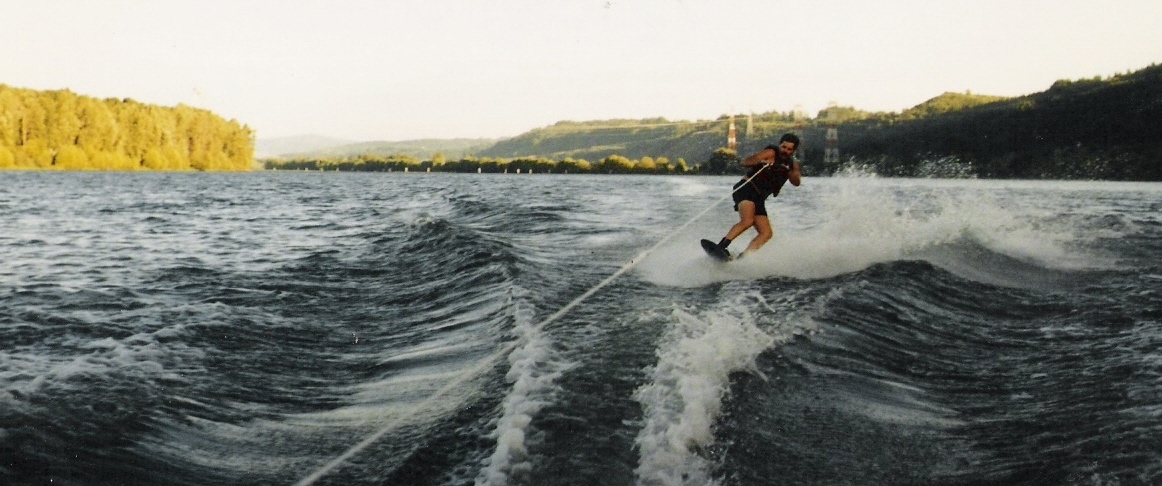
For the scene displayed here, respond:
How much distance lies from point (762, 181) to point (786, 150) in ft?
1.55

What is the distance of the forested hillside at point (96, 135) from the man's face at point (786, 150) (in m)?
115

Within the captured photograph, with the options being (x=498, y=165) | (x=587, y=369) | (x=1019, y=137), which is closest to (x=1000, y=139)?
(x=1019, y=137)

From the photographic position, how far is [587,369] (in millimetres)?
5062

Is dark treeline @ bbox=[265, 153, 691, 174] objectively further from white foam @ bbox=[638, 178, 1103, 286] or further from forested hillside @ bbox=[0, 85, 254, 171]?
white foam @ bbox=[638, 178, 1103, 286]

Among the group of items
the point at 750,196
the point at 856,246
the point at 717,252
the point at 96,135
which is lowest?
the point at 856,246

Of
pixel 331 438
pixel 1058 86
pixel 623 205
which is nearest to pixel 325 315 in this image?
pixel 331 438

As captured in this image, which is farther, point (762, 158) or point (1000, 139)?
point (1000, 139)

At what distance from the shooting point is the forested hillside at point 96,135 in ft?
343

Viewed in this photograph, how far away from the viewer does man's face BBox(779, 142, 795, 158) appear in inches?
389

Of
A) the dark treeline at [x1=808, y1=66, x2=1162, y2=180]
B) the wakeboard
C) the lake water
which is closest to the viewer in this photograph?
the lake water

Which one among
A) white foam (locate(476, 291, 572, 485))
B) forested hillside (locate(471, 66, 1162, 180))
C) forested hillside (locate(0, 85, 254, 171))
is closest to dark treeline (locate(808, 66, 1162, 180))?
forested hillside (locate(471, 66, 1162, 180))

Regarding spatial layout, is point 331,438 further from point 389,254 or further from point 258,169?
point 258,169

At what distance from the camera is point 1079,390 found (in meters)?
4.90

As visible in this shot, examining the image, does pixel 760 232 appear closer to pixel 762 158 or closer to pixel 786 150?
pixel 762 158
